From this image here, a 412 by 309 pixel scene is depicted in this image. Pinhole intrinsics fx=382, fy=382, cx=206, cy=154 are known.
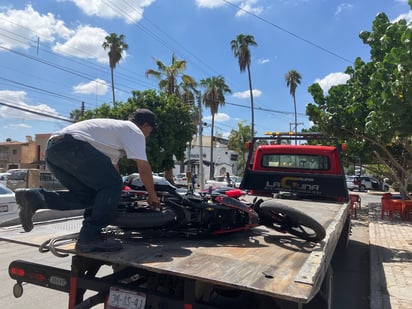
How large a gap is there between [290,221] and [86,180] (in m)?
1.92

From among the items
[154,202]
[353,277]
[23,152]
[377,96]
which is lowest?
[353,277]

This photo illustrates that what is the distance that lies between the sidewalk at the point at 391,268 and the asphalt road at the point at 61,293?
8.5 inches

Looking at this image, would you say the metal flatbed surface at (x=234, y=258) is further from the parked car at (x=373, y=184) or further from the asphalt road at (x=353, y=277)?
the parked car at (x=373, y=184)

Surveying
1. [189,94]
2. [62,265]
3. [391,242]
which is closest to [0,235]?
[62,265]

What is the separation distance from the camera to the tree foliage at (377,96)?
226 inches

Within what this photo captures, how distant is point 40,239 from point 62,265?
277cm

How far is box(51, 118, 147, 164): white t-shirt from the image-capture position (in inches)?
118

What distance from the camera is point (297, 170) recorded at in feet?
25.6

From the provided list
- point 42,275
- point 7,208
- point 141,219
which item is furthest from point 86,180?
point 7,208

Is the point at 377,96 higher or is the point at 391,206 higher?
the point at 377,96

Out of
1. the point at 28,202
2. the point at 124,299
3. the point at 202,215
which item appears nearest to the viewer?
the point at 124,299

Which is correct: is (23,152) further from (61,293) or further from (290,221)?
(290,221)

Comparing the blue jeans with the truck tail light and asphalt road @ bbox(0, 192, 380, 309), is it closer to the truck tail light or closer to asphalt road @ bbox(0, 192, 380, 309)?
the truck tail light

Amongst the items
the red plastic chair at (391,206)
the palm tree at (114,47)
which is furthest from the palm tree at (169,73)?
the red plastic chair at (391,206)
